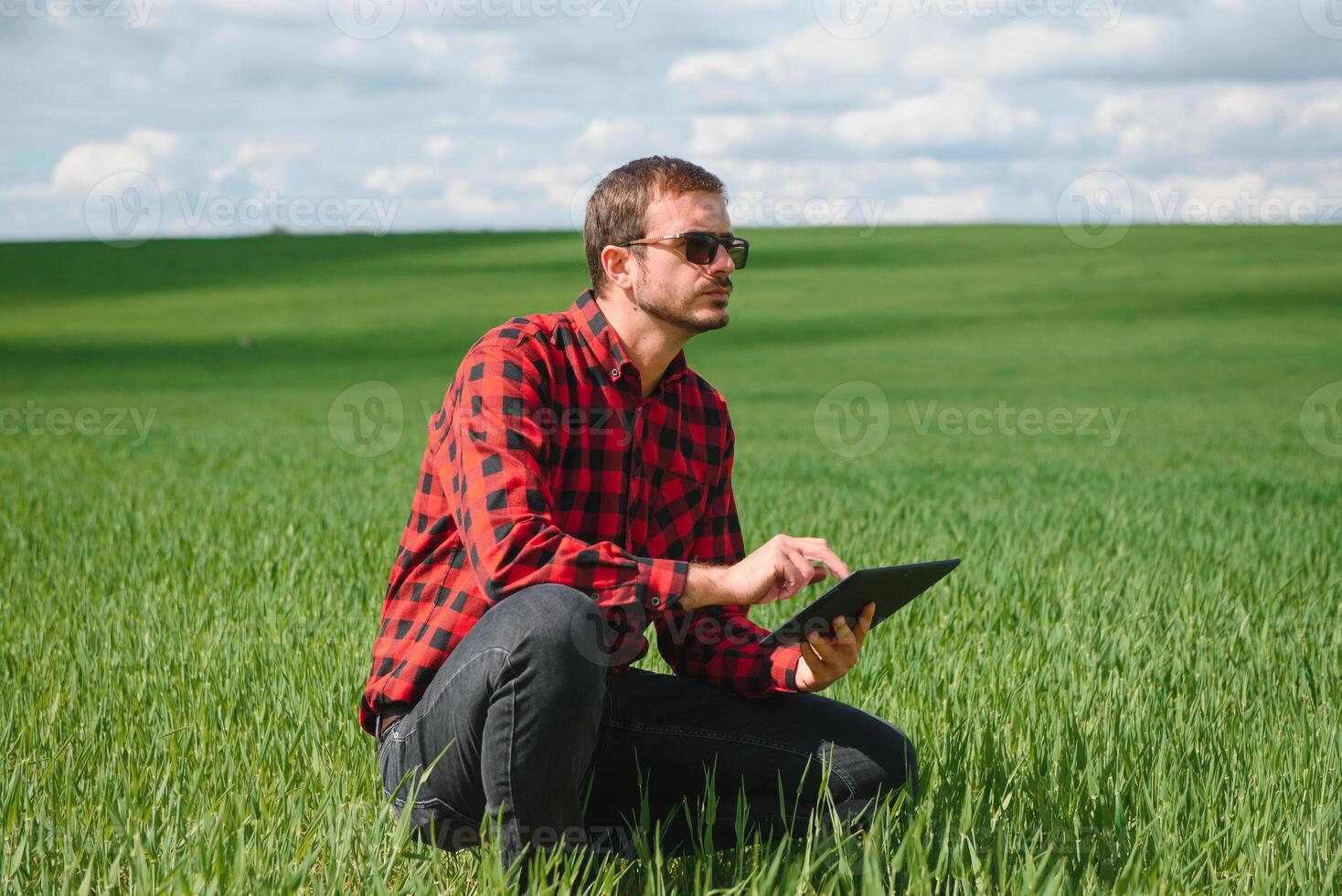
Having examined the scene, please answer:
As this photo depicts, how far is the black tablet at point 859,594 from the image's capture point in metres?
2.52

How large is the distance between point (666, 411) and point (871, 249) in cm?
4727

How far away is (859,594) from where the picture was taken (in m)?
2.60

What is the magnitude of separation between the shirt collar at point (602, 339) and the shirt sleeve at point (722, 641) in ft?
1.20

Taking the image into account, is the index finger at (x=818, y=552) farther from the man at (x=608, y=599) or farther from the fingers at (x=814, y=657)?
the fingers at (x=814, y=657)

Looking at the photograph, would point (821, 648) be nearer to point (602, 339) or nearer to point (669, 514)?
point (669, 514)

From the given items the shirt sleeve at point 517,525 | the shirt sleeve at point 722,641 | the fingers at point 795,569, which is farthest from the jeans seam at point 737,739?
the fingers at point 795,569

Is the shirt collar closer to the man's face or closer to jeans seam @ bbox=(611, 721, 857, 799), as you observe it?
the man's face

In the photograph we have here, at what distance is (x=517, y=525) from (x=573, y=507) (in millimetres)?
450

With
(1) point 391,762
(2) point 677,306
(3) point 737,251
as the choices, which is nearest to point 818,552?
(2) point 677,306

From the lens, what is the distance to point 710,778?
2.80 m

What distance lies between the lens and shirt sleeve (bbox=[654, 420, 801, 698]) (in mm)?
2996

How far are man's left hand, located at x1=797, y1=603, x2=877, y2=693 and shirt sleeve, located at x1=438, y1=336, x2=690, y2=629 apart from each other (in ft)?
1.36


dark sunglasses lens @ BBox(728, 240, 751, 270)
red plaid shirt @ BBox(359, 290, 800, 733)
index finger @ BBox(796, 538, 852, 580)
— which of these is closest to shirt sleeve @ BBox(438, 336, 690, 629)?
red plaid shirt @ BBox(359, 290, 800, 733)

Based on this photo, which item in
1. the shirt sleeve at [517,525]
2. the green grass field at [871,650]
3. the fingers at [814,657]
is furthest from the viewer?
the fingers at [814,657]
